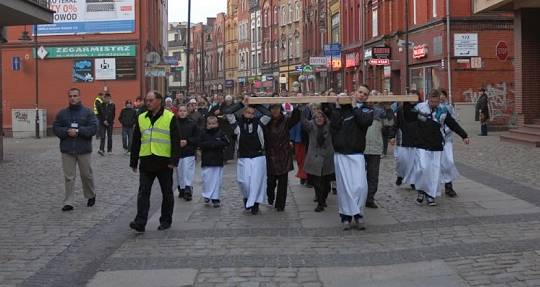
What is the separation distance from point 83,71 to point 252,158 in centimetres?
2506

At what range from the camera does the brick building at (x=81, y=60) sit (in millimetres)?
33438

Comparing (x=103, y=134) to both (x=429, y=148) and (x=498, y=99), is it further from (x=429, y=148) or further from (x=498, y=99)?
(x=498, y=99)

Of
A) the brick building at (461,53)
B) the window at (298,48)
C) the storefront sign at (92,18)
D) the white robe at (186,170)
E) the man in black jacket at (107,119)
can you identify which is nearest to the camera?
the white robe at (186,170)

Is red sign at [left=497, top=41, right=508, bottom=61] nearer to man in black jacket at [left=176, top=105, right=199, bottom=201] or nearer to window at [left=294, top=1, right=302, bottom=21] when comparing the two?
man in black jacket at [left=176, top=105, right=199, bottom=201]

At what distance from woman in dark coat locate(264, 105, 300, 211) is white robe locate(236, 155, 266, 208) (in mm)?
164

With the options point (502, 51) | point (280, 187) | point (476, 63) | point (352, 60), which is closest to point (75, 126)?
point (280, 187)

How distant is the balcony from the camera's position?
16336 mm

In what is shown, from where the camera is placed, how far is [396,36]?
38875mm

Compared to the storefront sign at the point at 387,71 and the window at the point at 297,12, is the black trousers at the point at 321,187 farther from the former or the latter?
the window at the point at 297,12

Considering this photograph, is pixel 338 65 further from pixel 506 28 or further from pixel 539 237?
pixel 539 237

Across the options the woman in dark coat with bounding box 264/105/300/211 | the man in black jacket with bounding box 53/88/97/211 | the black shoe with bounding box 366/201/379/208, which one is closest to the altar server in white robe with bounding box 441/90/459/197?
the black shoe with bounding box 366/201/379/208

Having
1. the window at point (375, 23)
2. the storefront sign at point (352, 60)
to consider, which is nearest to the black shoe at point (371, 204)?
the window at point (375, 23)

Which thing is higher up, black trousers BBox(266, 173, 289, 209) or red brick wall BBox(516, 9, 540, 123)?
red brick wall BBox(516, 9, 540, 123)

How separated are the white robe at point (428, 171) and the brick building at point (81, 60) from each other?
24615 mm
